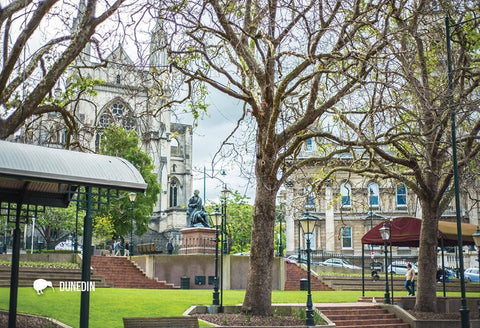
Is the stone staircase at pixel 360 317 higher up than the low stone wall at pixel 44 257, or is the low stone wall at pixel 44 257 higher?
the low stone wall at pixel 44 257

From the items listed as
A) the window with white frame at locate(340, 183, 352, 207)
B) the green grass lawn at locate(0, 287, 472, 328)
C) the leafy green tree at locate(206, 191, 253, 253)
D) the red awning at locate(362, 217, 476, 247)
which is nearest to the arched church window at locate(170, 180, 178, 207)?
the leafy green tree at locate(206, 191, 253, 253)

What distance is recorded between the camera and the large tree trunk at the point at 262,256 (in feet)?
58.0

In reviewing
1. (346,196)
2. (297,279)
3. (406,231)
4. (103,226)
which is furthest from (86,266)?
(103,226)

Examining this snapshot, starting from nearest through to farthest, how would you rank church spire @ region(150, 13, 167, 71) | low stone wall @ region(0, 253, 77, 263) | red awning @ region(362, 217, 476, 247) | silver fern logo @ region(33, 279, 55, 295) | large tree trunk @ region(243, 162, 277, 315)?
church spire @ region(150, 13, 167, 71)
large tree trunk @ region(243, 162, 277, 315)
silver fern logo @ region(33, 279, 55, 295)
red awning @ region(362, 217, 476, 247)
low stone wall @ region(0, 253, 77, 263)

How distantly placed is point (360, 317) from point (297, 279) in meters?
16.0

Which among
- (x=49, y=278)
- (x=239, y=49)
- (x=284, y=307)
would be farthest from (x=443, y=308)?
(x=49, y=278)

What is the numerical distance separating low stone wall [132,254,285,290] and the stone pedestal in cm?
255

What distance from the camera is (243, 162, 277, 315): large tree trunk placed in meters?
17.7

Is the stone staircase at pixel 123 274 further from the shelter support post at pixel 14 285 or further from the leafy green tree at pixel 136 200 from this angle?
the leafy green tree at pixel 136 200

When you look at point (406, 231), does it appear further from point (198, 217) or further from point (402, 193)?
point (402, 193)

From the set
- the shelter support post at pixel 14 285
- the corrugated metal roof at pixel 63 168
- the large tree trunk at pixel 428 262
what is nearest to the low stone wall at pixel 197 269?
the large tree trunk at pixel 428 262

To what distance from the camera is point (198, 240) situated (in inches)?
1395

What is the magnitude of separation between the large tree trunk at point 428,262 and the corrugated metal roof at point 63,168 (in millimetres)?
14428

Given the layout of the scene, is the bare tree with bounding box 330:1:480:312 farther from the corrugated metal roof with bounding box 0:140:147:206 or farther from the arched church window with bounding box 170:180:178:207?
the arched church window with bounding box 170:180:178:207
